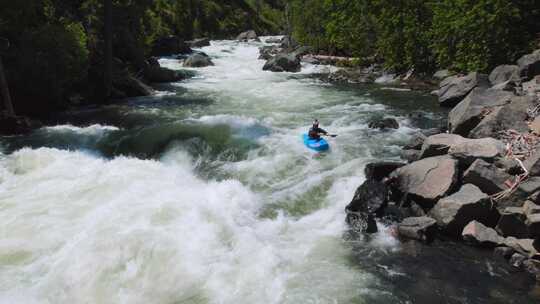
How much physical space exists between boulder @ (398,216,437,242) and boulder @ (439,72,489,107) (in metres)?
11.5

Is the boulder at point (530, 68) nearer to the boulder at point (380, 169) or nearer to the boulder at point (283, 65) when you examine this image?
the boulder at point (380, 169)

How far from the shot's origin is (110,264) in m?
8.48

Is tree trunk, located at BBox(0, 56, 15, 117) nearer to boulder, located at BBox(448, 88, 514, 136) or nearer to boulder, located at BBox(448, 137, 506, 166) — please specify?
boulder, located at BBox(448, 137, 506, 166)

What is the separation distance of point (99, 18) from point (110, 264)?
1988 cm

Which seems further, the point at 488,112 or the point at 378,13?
the point at 378,13

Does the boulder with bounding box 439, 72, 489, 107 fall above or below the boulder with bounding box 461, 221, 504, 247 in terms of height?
above

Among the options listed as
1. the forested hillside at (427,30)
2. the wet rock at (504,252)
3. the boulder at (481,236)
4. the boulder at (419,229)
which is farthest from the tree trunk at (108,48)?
the wet rock at (504,252)

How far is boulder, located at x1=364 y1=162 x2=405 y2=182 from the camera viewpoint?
39.1 feet

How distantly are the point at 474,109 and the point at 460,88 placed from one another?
6.53 meters

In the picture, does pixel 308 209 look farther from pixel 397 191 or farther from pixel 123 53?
pixel 123 53

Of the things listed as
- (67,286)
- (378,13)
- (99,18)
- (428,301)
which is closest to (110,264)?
(67,286)

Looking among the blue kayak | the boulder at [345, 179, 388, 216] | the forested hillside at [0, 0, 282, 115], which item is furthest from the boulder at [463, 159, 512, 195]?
the forested hillside at [0, 0, 282, 115]

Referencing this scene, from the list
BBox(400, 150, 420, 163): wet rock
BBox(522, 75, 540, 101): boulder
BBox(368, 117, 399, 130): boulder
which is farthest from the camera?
BBox(368, 117, 399, 130): boulder

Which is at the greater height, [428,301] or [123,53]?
[123,53]
